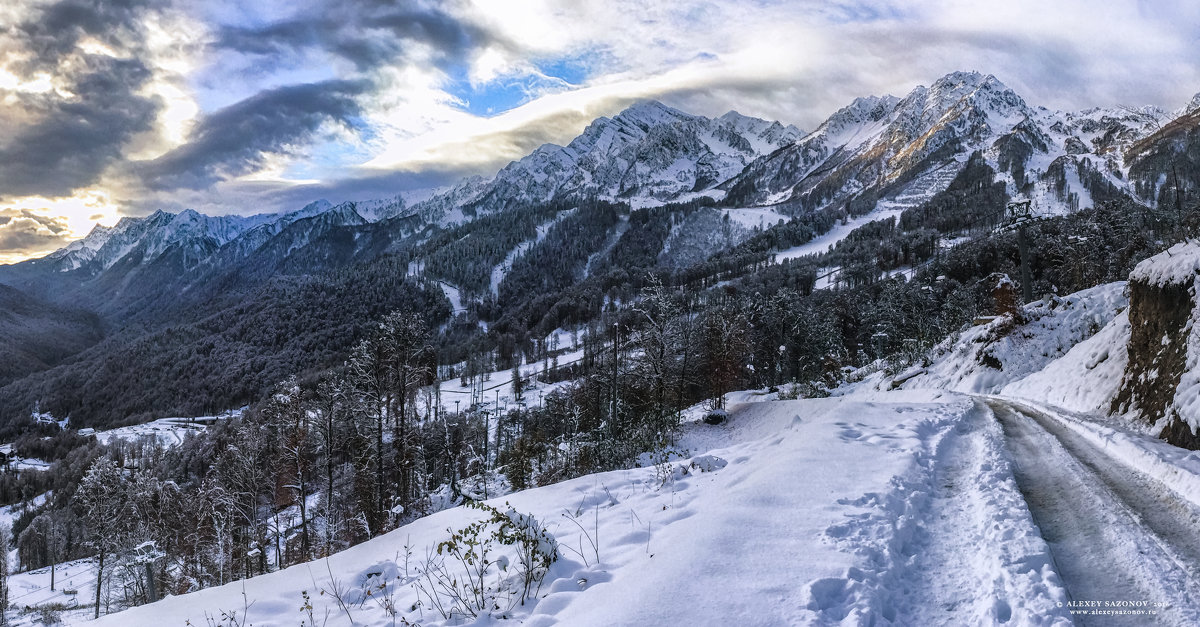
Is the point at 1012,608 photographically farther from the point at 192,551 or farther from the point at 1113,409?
the point at 192,551

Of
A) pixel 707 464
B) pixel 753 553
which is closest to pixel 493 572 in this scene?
pixel 753 553

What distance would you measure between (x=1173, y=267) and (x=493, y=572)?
52.8 feet

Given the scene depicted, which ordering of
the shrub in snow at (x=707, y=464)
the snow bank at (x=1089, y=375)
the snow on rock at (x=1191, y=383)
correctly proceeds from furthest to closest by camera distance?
the snow bank at (x=1089, y=375) → the shrub in snow at (x=707, y=464) → the snow on rock at (x=1191, y=383)

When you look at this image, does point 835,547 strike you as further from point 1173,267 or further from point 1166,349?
point 1173,267

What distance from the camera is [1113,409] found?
13289mm

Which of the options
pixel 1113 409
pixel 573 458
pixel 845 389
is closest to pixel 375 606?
pixel 1113 409

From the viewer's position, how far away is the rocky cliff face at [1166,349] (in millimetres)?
10000

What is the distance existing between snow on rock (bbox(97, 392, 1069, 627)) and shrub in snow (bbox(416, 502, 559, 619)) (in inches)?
6.6

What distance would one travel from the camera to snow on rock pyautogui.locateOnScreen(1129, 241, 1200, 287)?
461 inches

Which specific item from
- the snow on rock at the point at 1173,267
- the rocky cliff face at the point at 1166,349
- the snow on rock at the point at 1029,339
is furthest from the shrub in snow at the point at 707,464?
the snow on rock at the point at 1029,339

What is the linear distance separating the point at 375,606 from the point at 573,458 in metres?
19.2

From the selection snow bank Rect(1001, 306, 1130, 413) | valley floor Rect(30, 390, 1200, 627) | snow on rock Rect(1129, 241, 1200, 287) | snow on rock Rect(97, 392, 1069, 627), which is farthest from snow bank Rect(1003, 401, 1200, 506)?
snow on rock Rect(1129, 241, 1200, 287)

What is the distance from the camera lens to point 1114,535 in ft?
20.1

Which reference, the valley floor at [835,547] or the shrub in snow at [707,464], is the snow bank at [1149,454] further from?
the shrub in snow at [707,464]
